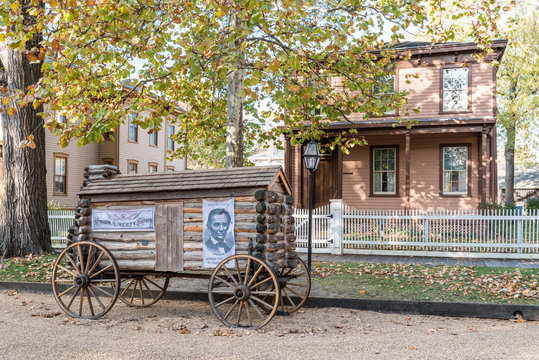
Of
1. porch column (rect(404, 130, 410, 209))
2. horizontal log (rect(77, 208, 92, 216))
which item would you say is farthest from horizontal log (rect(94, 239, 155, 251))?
porch column (rect(404, 130, 410, 209))

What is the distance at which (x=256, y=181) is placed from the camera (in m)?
6.45

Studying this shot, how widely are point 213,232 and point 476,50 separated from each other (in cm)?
1550

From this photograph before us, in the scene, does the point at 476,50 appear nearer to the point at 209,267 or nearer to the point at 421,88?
the point at 421,88

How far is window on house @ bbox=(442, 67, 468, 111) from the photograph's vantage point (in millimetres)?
18875

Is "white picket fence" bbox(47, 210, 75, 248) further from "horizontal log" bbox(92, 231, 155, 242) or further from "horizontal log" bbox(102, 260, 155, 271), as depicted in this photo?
"horizontal log" bbox(102, 260, 155, 271)

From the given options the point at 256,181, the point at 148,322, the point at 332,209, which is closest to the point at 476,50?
the point at 332,209

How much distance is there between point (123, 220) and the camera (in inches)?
281

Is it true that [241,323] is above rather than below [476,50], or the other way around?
below

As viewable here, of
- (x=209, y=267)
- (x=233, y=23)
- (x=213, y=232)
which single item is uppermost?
(x=233, y=23)

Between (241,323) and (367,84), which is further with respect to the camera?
(367,84)

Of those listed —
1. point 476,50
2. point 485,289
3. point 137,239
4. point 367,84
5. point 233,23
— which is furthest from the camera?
point 476,50

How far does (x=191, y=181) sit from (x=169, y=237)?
2.83ft

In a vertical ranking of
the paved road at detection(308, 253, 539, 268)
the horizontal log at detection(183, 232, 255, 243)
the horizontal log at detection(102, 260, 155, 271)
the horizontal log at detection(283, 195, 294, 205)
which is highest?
the horizontal log at detection(283, 195, 294, 205)

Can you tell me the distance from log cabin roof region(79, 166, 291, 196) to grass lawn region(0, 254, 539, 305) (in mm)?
2554
